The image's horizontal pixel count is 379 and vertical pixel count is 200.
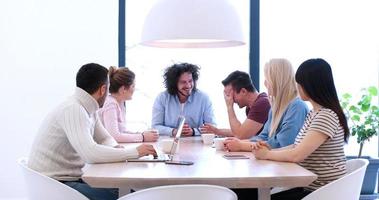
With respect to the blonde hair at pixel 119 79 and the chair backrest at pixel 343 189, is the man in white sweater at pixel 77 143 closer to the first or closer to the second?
the chair backrest at pixel 343 189

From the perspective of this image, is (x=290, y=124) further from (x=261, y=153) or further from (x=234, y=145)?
(x=261, y=153)

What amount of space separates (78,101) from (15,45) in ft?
7.41

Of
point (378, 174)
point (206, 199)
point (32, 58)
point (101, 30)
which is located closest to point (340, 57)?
point (378, 174)

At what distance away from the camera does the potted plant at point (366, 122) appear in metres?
4.14

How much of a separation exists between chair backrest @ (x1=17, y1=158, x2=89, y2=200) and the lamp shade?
3.05ft

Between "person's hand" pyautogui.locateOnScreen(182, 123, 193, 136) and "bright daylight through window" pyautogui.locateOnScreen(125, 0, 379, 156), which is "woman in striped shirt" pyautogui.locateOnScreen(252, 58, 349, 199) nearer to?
"person's hand" pyautogui.locateOnScreen(182, 123, 193, 136)

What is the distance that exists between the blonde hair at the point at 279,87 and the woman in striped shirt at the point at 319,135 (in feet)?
1.14

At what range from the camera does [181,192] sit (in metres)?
1.65

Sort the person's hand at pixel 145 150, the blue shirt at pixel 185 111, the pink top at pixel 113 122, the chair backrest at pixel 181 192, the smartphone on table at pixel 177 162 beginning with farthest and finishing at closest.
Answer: the blue shirt at pixel 185 111, the pink top at pixel 113 122, the person's hand at pixel 145 150, the smartphone on table at pixel 177 162, the chair backrest at pixel 181 192

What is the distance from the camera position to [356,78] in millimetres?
4488

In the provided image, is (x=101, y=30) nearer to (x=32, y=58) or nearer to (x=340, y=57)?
(x=32, y=58)

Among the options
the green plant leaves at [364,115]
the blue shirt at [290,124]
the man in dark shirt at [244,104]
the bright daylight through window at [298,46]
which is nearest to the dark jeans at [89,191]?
the blue shirt at [290,124]

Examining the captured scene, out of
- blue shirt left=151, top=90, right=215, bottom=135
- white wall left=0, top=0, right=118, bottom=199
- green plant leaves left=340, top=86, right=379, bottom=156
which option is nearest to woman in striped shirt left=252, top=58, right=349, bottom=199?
blue shirt left=151, top=90, right=215, bottom=135

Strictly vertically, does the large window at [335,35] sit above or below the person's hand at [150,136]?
above
